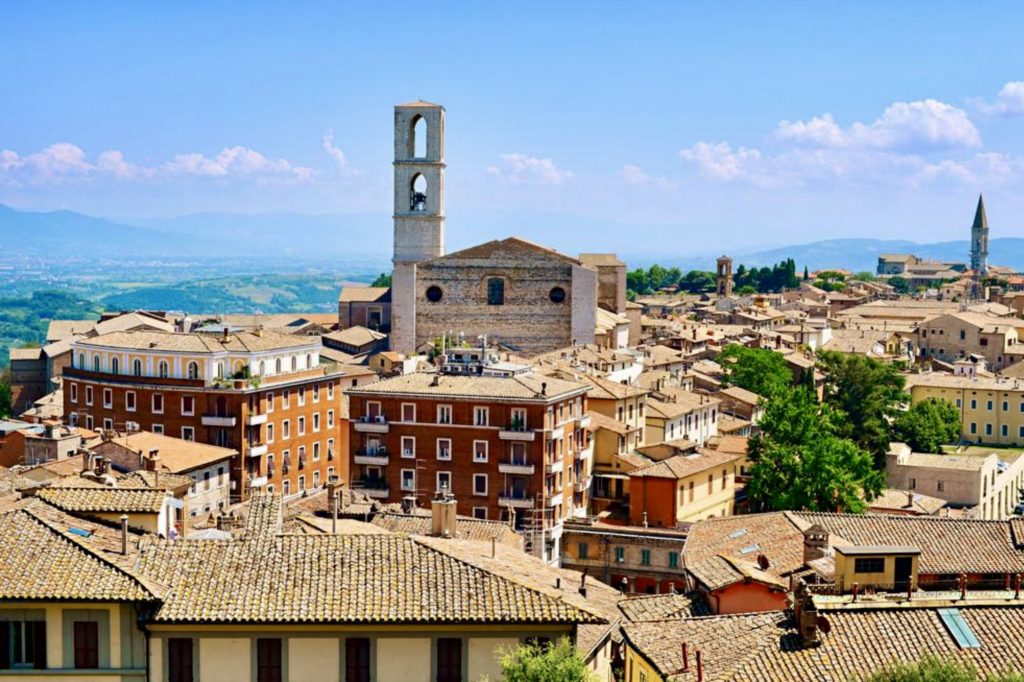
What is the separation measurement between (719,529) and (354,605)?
55.1ft

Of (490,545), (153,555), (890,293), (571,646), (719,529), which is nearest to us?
(571,646)

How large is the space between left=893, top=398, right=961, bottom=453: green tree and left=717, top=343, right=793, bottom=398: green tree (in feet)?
19.4

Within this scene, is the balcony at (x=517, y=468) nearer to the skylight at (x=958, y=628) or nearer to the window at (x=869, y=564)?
the window at (x=869, y=564)

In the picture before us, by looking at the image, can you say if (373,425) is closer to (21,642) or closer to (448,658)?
(21,642)

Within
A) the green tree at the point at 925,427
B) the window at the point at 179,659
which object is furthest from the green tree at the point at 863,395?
the window at the point at 179,659

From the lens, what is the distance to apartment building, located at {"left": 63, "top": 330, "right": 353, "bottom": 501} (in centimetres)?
5100

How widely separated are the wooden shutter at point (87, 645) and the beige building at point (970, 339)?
284ft

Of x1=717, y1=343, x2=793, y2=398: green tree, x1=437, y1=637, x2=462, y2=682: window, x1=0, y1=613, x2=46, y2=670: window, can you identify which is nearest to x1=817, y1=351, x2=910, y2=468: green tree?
x1=717, y1=343, x2=793, y2=398: green tree

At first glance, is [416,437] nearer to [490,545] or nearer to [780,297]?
[490,545]

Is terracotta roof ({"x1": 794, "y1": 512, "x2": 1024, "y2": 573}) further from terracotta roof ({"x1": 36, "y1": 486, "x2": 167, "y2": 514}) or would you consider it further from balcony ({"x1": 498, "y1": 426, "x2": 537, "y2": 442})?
balcony ({"x1": 498, "y1": 426, "x2": 537, "y2": 442})

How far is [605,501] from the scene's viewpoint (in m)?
Answer: 49.9

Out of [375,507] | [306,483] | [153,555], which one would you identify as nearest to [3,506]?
[153,555]

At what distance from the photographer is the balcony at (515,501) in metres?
45.1

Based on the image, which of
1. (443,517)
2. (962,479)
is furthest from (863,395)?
(443,517)
